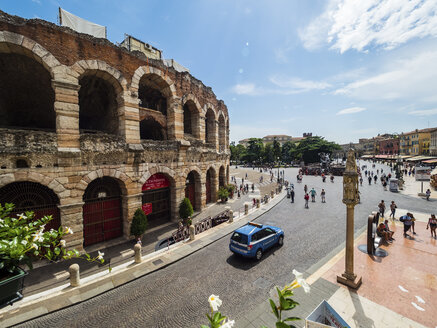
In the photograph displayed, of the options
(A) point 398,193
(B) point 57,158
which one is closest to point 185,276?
(B) point 57,158

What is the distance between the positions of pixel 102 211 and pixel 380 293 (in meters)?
14.9

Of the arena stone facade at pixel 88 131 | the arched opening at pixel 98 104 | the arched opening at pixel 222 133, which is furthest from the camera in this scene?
the arched opening at pixel 222 133

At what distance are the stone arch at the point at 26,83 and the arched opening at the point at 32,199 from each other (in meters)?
5.14

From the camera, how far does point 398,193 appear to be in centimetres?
2420

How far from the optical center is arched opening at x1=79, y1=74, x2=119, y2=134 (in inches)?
563

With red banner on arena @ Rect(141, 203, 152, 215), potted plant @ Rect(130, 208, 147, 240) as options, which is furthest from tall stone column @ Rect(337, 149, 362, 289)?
red banner on arena @ Rect(141, 203, 152, 215)

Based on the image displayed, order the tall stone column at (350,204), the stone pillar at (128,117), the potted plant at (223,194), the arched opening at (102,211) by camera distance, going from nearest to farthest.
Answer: the tall stone column at (350,204), the arched opening at (102,211), the stone pillar at (128,117), the potted plant at (223,194)

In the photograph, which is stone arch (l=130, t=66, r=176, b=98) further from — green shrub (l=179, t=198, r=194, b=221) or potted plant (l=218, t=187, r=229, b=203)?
potted plant (l=218, t=187, r=229, b=203)

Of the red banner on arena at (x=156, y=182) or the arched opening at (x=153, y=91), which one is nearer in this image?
the red banner on arena at (x=156, y=182)

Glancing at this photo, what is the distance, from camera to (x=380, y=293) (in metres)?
7.48

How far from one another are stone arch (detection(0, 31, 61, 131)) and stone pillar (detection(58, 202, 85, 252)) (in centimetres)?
708

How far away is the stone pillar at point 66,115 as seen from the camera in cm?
1084

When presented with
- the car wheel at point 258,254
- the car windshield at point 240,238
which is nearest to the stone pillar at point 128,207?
the car windshield at point 240,238

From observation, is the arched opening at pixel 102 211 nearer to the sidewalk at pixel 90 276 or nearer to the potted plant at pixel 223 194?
the sidewalk at pixel 90 276
